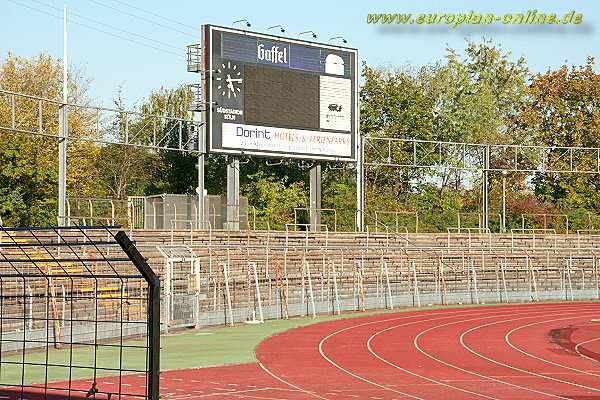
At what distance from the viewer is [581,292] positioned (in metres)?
48.9

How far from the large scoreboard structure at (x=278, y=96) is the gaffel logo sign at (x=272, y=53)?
42 millimetres

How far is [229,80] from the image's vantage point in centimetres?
4512

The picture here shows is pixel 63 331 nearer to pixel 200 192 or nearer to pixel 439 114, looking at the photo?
pixel 200 192

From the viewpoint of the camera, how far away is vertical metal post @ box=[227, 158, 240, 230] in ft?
155

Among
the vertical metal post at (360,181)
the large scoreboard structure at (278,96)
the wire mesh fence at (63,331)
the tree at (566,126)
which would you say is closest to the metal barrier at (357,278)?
the wire mesh fence at (63,331)

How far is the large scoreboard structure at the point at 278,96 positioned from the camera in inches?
1769

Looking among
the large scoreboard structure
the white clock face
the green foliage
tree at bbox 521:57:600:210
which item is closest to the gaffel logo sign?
the large scoreboard structure

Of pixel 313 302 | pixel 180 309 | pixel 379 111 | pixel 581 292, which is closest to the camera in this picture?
pixel 180 309

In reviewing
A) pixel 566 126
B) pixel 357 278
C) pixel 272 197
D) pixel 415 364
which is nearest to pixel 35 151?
pixel 272 197

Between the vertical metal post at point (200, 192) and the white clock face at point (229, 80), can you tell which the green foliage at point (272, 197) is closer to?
the vertical metal post at point (200, 192)

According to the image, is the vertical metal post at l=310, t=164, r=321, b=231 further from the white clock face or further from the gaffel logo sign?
the white clock face

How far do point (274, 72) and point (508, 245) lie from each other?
52.8ft

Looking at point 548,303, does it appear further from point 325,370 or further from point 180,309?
point 325,370

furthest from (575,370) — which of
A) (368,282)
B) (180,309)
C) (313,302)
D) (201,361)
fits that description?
(368,282)
